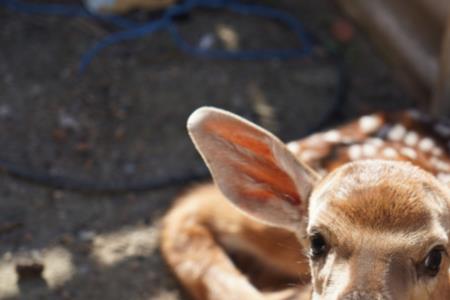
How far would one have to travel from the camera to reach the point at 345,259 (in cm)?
276

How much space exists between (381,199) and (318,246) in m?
0.24

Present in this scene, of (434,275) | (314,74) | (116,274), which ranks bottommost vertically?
(116,274)

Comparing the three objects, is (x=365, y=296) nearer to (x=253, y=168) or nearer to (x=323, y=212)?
(x=323, y=212)

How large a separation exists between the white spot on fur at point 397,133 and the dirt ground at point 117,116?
2.64 ft

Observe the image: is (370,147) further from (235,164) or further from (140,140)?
(140,140)

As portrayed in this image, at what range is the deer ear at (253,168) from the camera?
10.2ft

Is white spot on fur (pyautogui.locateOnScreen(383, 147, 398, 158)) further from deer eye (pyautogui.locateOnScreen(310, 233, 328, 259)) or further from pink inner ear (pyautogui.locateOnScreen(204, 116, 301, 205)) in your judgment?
deer eye (pyautogui.locateOnScreen(310, 233, 328, 259))

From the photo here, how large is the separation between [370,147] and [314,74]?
1409mm

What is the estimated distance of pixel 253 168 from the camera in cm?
324

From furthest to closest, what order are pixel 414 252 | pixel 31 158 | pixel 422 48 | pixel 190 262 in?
1. pixel 422 48
2. pixel 31 158
3. pixel 190 262
4. pixel 414 252

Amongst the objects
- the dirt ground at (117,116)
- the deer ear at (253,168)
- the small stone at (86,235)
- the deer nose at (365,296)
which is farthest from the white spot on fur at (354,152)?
the deer nose at (365,296)

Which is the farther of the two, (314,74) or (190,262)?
(314,74)

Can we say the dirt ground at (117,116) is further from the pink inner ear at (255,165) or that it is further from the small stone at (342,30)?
the pink inner ear at (255,165)

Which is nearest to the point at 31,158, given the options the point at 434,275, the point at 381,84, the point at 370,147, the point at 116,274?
the point at 116,274
